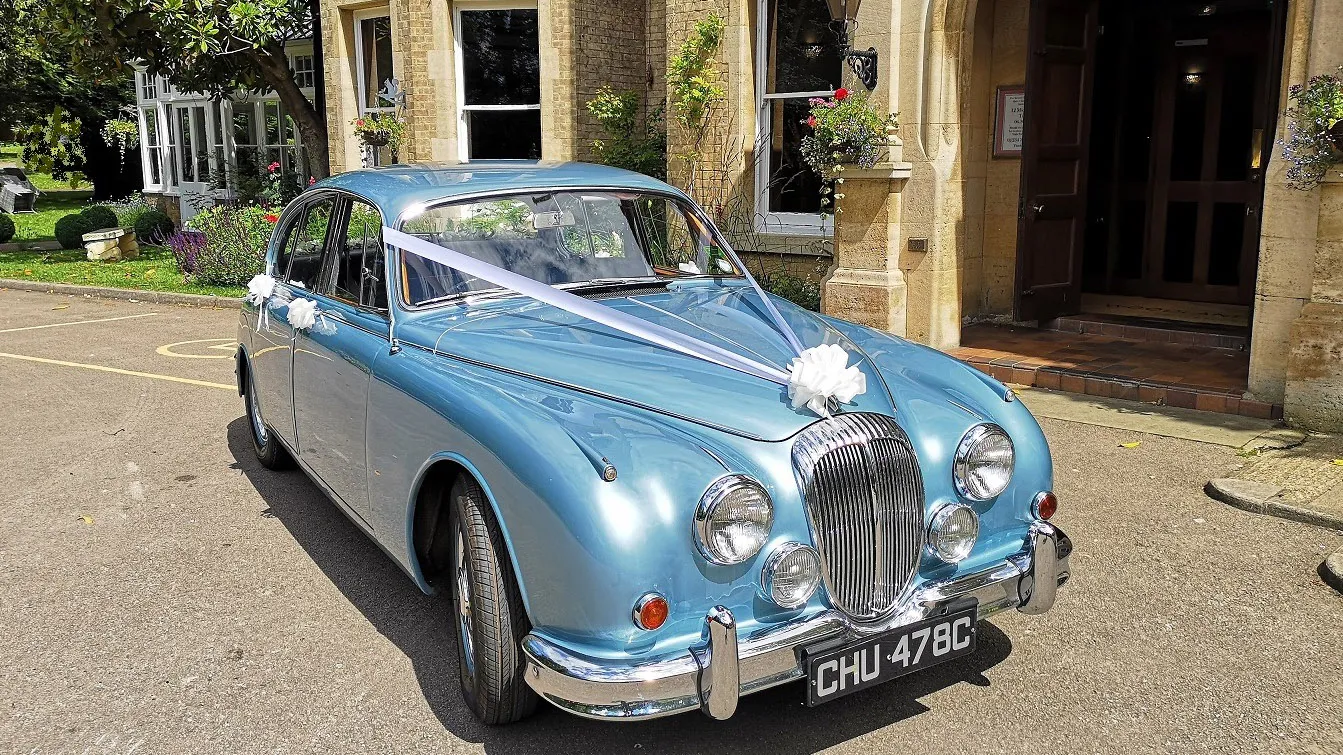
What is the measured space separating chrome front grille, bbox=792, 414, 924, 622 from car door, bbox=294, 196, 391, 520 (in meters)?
1.84

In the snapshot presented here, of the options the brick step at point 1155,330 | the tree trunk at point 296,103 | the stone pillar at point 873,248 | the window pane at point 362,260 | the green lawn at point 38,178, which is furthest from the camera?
the green lawn at point 38,178

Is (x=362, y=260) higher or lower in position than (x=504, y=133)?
lower

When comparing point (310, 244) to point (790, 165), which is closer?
point (310, 244)

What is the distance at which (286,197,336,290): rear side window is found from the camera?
5.12 metres

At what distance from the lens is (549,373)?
3588mm

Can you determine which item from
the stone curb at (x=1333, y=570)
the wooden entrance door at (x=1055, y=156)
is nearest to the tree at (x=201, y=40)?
the wooden entrance door at (x=1055, y=156)

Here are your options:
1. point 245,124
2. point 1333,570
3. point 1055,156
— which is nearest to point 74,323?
point 245,124

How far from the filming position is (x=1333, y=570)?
14.6 feet

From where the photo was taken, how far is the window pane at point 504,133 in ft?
46.0

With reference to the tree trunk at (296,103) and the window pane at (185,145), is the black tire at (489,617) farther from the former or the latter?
the window pane at (185,145)

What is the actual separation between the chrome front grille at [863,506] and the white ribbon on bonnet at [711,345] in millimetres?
98

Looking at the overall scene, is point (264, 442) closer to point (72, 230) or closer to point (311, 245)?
point (311, 245)

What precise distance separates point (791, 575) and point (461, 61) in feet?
41.0

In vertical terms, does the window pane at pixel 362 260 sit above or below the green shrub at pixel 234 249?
above
